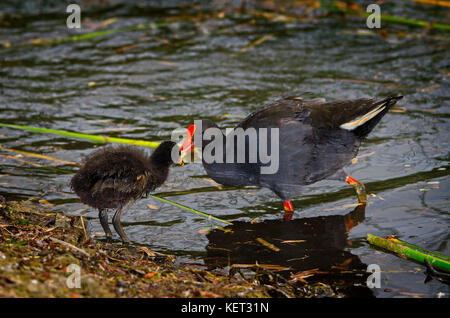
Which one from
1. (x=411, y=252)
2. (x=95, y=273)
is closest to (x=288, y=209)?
(x=411, y=252)

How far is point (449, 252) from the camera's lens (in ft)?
12.8

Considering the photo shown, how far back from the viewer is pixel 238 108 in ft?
21.4

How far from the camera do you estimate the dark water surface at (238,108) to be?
13.9ft

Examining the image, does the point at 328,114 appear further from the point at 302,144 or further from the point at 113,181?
the point at 113,181

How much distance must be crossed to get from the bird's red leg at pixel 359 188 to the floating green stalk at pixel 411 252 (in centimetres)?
78

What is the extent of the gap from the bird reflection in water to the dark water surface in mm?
15

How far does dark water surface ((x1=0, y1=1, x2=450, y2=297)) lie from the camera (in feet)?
13.9

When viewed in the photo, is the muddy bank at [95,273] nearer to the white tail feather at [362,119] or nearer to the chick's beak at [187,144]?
the chick's beak at [187,144]

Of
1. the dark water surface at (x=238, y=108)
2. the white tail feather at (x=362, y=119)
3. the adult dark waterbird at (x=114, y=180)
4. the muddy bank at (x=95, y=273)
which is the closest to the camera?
the muddy bank at (x=95, y=273)

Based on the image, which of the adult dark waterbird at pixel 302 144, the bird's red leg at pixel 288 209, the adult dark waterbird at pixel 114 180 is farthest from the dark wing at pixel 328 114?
the adult dark waterbird at pixel 114 180

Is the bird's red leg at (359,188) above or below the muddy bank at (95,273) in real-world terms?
above

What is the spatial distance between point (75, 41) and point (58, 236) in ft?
18.5

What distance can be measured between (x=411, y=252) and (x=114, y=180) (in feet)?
7.13
